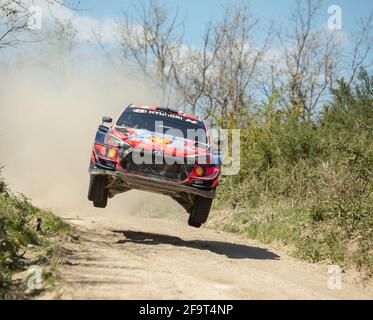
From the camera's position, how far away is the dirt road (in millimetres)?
5621

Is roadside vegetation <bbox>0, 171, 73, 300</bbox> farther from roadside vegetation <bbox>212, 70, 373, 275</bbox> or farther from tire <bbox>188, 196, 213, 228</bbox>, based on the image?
roadside vegetation <bbox>212, 70, 373, 275</bbox>

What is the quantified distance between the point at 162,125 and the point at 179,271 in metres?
4.00

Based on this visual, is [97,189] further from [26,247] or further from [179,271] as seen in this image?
[179,271]

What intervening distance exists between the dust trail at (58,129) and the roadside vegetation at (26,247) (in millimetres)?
6587

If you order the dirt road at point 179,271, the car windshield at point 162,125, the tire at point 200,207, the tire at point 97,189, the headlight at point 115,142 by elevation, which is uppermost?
the car windshield at point 162,125

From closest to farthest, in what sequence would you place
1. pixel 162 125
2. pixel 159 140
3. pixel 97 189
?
1. pixel 159 140
2. pixel 97 189
3. pixel 162 125

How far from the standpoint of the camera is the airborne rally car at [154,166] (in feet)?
29.2

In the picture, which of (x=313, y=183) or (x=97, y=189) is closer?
(x=97, y=189)

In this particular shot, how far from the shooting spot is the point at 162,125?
410 inches

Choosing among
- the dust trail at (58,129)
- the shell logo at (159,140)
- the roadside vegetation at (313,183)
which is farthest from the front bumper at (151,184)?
the dust trail at (58,129)

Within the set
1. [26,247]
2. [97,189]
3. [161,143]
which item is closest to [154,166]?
[161,143]

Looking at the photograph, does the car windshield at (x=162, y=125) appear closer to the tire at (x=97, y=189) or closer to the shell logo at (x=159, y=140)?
the shell logo at (x=159, y=140)

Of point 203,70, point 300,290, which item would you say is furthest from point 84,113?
point 300,290
